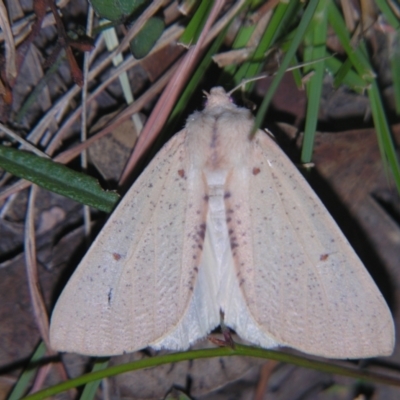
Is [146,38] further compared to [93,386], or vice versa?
[93,386]

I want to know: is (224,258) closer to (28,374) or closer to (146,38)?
(146,38)

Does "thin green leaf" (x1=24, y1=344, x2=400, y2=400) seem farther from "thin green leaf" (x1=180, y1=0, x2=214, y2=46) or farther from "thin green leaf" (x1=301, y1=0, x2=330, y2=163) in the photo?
"thin green leaf" (x1=180, y1=0, x2=214, y2=46)

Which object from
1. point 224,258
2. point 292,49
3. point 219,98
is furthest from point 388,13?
point 224,258

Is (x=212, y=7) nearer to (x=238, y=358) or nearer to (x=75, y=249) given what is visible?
(x=75, y=249)

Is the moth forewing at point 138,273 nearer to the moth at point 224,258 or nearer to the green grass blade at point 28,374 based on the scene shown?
the moth at point 224,258

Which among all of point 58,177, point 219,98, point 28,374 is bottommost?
point 28,374

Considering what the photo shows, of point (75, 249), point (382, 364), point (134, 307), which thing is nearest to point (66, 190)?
point (75, 249)
